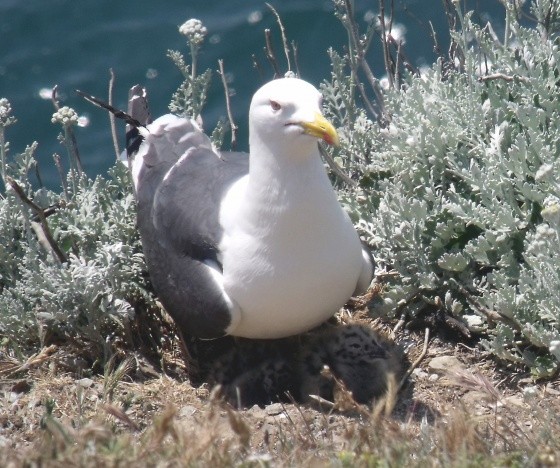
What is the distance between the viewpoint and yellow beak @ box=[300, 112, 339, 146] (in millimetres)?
4539

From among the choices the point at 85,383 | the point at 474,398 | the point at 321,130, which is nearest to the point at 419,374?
the point at 474,398

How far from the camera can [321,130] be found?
15.0ft

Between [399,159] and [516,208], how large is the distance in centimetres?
Result: 80

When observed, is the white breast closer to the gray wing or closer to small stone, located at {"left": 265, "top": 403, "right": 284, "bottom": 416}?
the gray wing

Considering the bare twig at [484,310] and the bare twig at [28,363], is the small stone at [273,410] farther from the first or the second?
the bare twig at [28,363]

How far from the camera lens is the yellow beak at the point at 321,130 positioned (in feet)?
14.9

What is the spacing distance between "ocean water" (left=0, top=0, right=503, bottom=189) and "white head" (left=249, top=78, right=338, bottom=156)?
5983 millimetres

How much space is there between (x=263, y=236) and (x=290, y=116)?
55 cm

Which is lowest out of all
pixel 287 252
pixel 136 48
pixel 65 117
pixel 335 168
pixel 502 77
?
pixel 136 48

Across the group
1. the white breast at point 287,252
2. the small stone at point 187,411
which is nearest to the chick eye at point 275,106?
the white breast at point 287,252

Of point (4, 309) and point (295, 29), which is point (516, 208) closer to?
point (4, 309)

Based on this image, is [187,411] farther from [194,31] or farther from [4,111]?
[194,31]

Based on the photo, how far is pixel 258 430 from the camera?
471cm

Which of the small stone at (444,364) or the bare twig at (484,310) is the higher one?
the bare twig at (484,310)
